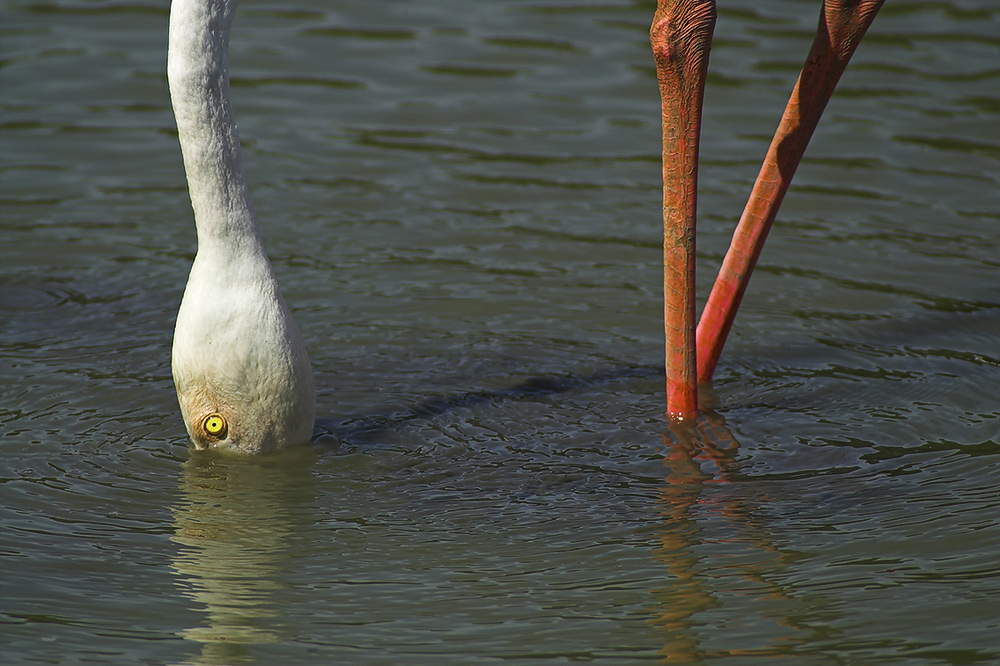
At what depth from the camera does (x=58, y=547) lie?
4.73m

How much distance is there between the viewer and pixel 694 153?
510 centimetres

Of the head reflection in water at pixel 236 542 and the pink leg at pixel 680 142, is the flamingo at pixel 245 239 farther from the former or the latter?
the head reflection in water at pixel 236 542

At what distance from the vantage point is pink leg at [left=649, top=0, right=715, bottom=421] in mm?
4953

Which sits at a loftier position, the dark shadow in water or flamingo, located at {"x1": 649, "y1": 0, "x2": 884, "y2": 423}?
flamingo, located at {"x1": 649, "y1": 0, "x2": 884, "y2": 423}

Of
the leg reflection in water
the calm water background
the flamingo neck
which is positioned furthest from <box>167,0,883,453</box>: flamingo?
the leg reflection in water

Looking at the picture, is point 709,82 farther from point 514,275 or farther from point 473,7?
point 514,275

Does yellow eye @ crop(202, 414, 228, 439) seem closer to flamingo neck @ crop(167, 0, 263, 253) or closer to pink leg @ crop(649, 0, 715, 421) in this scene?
flamingo neck @ crop(167, 0, 263, 253)

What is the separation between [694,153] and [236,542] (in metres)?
2.24

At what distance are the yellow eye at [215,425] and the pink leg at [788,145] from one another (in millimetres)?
2085

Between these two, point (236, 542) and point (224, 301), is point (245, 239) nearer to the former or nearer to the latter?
point (224, 301)

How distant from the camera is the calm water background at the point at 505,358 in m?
4.41

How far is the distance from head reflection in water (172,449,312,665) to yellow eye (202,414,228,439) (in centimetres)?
14

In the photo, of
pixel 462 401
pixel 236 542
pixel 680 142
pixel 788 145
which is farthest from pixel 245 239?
pixel 788 145

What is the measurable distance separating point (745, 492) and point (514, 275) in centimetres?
263
